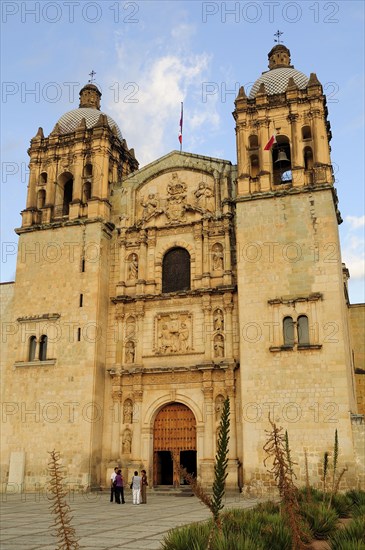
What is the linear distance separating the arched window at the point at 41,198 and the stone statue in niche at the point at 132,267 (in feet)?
17.2

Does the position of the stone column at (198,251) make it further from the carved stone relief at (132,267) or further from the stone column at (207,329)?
the carved stone relief at (132,267)

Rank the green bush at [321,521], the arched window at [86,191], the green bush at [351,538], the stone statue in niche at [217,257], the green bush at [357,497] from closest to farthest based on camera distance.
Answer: the green bush at [351,538]
the green bush at [321,521]
the green bush at [357,497]
the stone statue in niche at [217,257]
the arched window at [86,191]

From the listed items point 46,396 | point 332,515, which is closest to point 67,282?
point 46,396

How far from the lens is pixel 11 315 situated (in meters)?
24.1

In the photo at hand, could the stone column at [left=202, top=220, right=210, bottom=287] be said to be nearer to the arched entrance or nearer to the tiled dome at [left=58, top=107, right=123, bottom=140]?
the arched entrance

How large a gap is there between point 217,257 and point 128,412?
275 inches

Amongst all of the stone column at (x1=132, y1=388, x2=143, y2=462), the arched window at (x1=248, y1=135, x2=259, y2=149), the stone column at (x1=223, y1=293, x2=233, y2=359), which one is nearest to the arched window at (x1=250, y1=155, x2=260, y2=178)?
the arched window at (x1=248, y1=135, x2=259, y2=149)

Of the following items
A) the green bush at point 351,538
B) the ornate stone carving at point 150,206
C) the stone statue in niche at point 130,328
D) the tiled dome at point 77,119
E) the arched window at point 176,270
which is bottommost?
the green bush at point 351,538

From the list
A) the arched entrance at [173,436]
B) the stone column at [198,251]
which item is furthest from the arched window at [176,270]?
the arched entrance at [173,436]

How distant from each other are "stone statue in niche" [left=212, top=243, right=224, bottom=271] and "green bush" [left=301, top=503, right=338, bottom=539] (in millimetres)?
13383

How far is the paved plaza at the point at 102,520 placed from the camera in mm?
8953

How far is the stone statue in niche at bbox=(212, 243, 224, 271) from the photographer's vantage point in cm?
2277

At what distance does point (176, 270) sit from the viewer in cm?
2359

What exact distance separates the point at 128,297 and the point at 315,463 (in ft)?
31.5
